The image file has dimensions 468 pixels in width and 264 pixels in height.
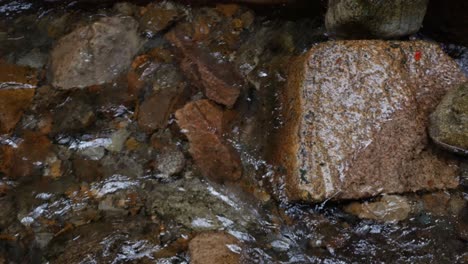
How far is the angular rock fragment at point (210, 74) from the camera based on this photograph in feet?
10.4

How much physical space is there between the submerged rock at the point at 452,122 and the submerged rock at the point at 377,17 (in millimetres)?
616

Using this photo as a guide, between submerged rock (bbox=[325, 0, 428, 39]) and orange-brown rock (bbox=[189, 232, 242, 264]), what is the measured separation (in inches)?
66.1

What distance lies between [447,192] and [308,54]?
1.24m

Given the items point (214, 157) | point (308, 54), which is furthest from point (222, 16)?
point (214, 157)

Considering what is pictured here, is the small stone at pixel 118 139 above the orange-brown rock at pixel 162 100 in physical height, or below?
below

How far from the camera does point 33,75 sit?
338 cm

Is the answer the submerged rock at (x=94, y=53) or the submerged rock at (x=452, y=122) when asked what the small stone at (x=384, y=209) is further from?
the submerged rock at (x=94, y=53)

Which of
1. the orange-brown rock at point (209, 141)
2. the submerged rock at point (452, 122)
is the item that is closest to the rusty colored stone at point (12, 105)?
the orange-brown rock at point (209, 141)

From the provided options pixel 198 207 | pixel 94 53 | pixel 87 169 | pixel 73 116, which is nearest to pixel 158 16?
pixel 94 53

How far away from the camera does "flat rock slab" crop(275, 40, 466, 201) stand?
2.55 m

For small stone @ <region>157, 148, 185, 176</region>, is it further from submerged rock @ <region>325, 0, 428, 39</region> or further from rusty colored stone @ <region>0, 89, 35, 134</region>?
submerged rock @ <region>325, 0, 428, 39</region>

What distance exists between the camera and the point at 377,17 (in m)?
2.90

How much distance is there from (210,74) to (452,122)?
169cm

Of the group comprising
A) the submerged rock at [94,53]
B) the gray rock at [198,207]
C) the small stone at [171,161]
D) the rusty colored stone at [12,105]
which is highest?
the submerged rock at [94,53]
